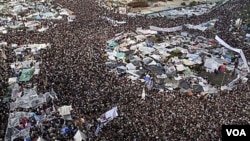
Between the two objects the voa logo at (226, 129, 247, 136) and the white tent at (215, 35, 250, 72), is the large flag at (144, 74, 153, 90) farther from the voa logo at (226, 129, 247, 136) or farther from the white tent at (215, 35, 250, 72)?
the voa logo at (226, 129, 247, 136)

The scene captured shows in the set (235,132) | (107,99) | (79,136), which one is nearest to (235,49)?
(107,99)

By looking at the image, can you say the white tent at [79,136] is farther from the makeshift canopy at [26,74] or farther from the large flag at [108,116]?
the makeshift canopy at [26,74]

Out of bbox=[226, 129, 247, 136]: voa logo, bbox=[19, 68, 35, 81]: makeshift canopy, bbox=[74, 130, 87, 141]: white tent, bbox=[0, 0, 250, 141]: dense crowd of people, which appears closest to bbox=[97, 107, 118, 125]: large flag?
bbox=[0, 0, 250, 141]: dense crowd of people

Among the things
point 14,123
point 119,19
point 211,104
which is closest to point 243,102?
point 211,104

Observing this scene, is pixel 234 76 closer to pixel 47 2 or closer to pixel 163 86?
pixel 163 86

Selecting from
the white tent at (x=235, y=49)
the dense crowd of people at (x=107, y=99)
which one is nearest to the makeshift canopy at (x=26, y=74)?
the dense crowd of people at (x=107, y=99)

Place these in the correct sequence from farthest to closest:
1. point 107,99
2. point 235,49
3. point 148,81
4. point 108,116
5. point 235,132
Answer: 1. point 235,49
2. point 148,81
3. point 107,99
4. point 108,116
5. point 235,132

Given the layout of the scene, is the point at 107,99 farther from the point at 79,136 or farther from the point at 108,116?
the point at 79,136
